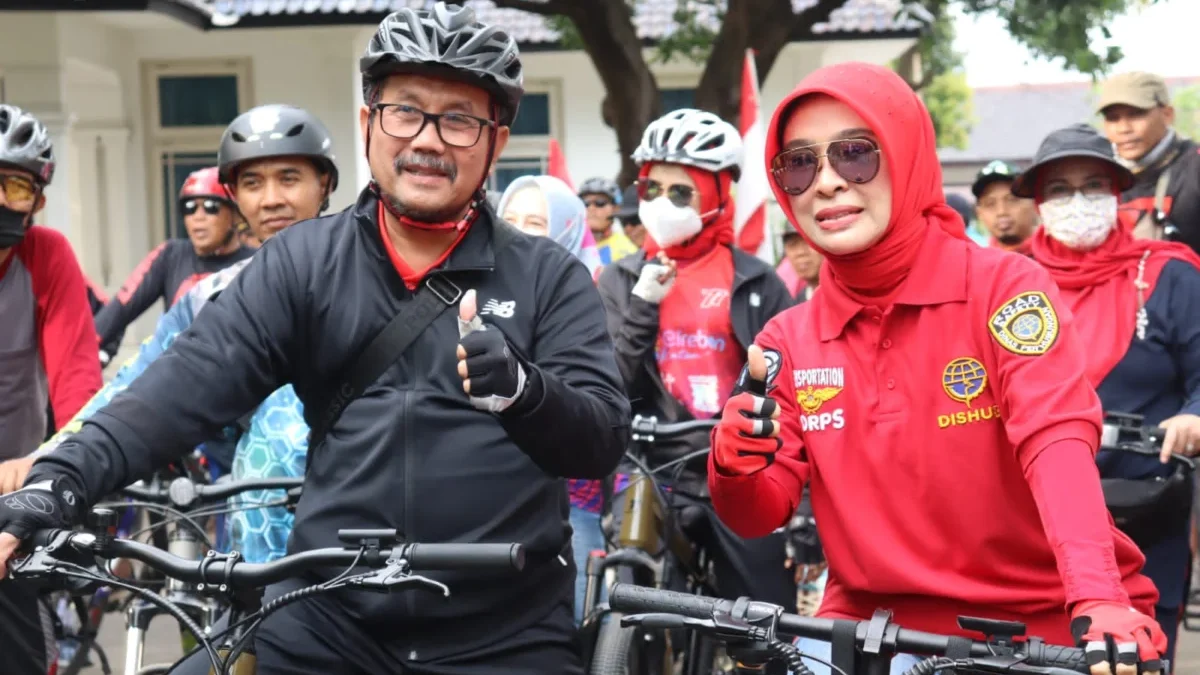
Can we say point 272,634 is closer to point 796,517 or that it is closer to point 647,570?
point 647,570

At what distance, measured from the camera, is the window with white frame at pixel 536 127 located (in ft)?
79.2

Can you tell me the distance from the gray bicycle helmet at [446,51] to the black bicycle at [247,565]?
3.44 ft

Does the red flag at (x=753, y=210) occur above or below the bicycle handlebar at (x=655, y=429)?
above

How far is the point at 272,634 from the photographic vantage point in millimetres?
3645

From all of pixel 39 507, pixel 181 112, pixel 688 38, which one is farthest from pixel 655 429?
pixel 181 112

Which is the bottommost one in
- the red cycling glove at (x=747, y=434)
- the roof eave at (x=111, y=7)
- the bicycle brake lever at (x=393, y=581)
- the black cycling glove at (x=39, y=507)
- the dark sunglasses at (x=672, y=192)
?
the bicycle brake lever at (x=393, y=581)

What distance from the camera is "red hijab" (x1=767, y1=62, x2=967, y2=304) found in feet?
12.7

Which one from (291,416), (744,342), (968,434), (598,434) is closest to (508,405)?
(598,434)

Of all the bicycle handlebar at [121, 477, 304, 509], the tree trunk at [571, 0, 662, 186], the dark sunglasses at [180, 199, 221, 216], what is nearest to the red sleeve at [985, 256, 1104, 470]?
the bicycle handlebar at [121, 477, 304, 509]

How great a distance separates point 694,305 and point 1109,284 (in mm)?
1563

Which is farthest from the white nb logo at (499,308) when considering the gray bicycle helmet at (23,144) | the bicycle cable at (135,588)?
the gray bicycle helmet at (23,144)

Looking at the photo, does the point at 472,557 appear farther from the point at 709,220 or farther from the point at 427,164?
the point at 709,220

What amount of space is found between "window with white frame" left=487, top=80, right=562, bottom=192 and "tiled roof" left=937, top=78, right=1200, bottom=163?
174 ft

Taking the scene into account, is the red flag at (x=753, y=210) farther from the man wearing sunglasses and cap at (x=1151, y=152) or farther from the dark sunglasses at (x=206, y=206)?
the dark sunglasses at (x=206, y=206)
